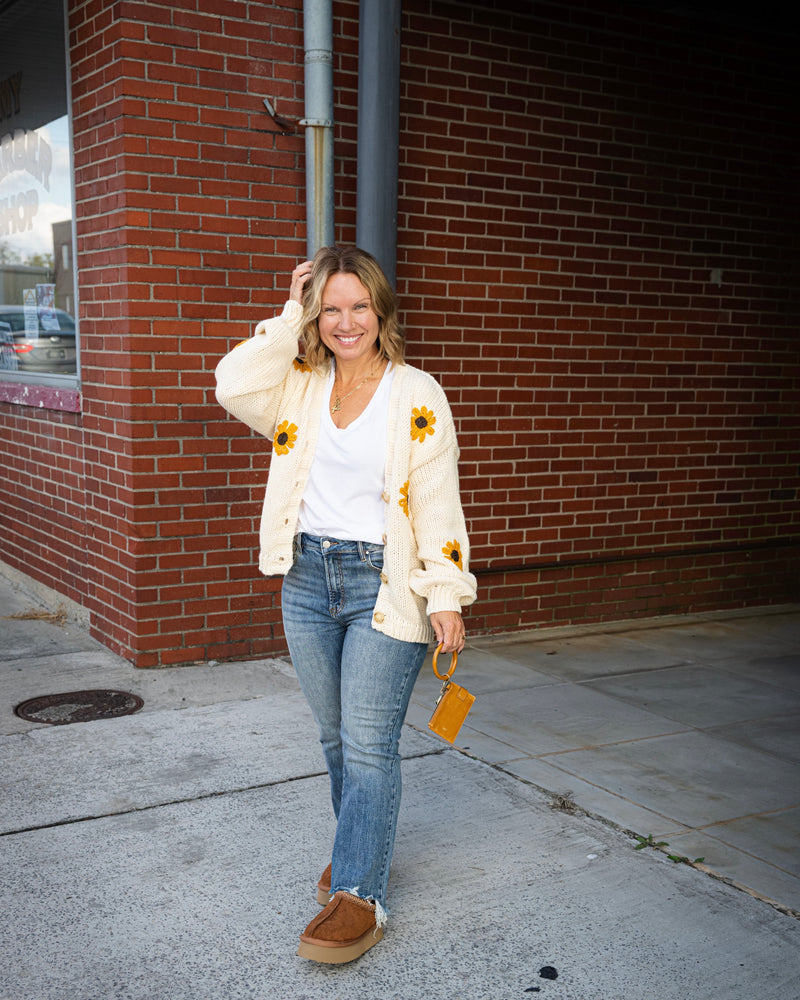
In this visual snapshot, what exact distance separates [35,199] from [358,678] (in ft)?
16.0

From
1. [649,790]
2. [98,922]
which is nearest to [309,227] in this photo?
[649,790]

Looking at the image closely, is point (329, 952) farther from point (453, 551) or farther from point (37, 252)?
point (37, 252)

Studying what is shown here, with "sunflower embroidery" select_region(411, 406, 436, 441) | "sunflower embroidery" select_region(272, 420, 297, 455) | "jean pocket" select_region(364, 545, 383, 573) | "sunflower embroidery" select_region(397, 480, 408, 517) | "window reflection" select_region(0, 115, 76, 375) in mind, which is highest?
"window reflection" select_region(0, 115, 76, 375)

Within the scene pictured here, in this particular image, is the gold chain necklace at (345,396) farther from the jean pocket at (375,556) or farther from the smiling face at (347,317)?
the jean pocket at (375,556)

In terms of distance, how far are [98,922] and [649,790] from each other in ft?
6.82

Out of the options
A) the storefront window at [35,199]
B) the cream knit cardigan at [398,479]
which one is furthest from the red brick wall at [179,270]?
the cream knit cardigan at [398,479]

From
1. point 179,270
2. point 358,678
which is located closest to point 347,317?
point 358,678

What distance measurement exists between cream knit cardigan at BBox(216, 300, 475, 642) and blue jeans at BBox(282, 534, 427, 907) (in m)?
0.06

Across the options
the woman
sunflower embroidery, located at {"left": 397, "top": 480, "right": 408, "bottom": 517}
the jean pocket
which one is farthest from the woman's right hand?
the jean pocket

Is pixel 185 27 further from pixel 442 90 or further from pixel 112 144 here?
pixel 442 90

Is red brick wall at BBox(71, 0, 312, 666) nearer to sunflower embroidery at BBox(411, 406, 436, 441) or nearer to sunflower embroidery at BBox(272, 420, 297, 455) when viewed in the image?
sunflower embroidery at BBox(272, 420, 297, 455)

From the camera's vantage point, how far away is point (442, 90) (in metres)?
5.61

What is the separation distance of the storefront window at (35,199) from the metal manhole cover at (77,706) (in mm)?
1989

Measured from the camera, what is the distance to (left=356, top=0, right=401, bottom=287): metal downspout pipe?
4957 mm
